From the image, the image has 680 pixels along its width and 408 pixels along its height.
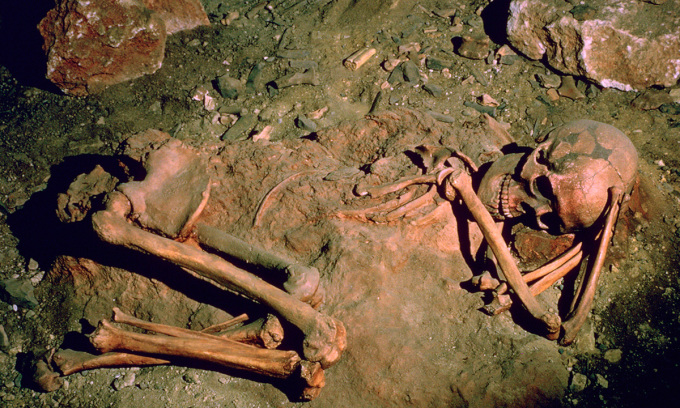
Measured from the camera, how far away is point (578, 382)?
2.62 meters

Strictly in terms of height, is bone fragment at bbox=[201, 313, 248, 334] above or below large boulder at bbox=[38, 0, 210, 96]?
below

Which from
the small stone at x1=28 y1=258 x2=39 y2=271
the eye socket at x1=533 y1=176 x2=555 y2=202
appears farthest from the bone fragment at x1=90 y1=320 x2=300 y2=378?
the eye socket at x1=533 y1=176 x2=555 y2=202

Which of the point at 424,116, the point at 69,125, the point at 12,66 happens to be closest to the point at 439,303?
the point at 424,116

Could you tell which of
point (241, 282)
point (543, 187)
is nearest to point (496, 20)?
point (543, 187)

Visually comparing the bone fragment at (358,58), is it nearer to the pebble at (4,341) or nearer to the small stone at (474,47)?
the small stone at (474,47)

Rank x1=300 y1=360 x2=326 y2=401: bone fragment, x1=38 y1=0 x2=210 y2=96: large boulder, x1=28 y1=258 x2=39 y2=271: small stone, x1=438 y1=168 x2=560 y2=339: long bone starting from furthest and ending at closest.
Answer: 1. x1=38 y1=0 x2=210 y2=96: large boulder
2. x1=28 y1=258 x2=39 y2=271: small stone
3. x1=438 y1=168 x2=560 y2=339: long bone
4. x1=300 y1=360 x2=326 y2=401: bone fragment

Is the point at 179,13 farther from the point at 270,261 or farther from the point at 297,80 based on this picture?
the point at 270,261

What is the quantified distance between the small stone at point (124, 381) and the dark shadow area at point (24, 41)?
11.7 feet

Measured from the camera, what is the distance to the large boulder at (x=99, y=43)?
176 inches

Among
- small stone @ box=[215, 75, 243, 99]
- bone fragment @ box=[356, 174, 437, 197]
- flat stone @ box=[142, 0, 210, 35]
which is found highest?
flat stone @ box=[142, 0, 210, 35]

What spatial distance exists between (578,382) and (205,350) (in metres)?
2.30

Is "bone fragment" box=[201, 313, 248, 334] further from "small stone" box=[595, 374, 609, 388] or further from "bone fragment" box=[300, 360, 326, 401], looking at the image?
"small stone" box=[595, 374, 609, 388]

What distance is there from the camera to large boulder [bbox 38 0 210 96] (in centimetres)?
448

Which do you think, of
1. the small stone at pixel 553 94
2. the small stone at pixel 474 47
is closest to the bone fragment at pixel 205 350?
the small stone at pixel 553 94
